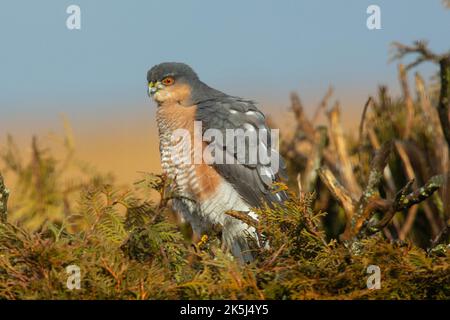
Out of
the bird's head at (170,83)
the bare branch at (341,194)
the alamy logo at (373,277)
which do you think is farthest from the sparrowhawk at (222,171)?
the alamy logo at (373,277)

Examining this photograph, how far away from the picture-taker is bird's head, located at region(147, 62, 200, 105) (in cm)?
700

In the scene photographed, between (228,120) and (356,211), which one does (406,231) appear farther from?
(356,211)

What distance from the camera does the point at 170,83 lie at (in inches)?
277

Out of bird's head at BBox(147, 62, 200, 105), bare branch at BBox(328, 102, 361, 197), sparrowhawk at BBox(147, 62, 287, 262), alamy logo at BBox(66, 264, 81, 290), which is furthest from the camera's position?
bird's head at BBox(147, 62, 200, 105)

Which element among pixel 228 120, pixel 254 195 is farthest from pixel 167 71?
pixel 254 195

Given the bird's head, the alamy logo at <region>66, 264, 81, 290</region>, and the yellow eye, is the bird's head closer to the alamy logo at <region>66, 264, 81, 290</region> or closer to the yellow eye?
the yellow eye

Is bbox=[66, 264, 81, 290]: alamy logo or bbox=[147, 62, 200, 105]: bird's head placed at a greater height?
bbox=[147, 62, 200, 105]: bird's head

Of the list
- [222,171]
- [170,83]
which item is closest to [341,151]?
[222,171]

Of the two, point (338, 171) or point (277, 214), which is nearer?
point (277, 214)

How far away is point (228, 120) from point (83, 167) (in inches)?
49.6

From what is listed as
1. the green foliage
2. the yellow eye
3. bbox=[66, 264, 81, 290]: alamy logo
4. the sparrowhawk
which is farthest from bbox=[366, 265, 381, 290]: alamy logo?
the yellow eye

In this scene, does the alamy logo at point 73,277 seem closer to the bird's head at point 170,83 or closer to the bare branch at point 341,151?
the bare branch at point 341,151

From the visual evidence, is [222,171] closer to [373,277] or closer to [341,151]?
[341,151]

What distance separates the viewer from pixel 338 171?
7578 millimetres
